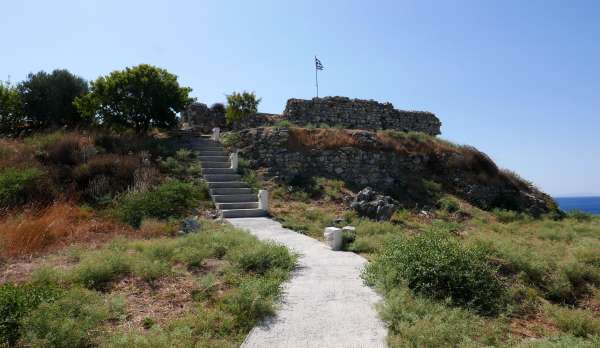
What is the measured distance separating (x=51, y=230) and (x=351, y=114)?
14.7 meters

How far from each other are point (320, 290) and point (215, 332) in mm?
1618

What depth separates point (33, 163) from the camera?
11430 mm

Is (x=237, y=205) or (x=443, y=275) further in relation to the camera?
(x=237, y=205)

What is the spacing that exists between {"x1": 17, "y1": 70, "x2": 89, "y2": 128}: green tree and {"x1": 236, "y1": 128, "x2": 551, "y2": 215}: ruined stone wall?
7891mm

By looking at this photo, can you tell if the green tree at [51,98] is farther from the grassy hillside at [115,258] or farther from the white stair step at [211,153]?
the white stair step at [211,153]

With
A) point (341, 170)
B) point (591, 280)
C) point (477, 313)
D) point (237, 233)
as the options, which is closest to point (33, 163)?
point (237, 233)

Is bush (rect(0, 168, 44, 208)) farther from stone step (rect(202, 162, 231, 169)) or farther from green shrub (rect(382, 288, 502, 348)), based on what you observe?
Answer: green shrub (rect(382, 288, 502, 348))

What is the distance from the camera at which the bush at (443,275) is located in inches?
194

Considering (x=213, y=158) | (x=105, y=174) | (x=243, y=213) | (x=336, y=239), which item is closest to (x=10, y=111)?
(x=105, y=174)

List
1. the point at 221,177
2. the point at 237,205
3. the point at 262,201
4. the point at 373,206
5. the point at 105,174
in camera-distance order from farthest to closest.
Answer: the point at 221,177, the point at 105,174, the point at 237,205, the point at 262,201, the point at 373,206

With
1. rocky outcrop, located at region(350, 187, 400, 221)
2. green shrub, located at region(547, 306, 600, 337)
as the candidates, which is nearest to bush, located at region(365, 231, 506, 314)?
green shrub, located at region(547, 306, 600, 337)

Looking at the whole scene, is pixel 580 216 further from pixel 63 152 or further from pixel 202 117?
pixel 63 152

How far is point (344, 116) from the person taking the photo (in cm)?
1938

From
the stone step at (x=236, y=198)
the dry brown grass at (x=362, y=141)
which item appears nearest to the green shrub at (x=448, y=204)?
the dry brown grass at (x=362, y=141)
